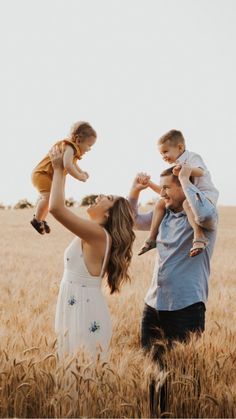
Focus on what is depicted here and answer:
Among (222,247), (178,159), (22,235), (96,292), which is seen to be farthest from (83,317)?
(22,235)

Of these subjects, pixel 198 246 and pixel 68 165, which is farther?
pixel 68 165

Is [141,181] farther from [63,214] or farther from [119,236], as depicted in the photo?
[63,214]

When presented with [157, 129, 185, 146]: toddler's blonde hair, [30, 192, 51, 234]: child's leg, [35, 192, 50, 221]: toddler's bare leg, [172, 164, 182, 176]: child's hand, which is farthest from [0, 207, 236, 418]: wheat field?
[157, 129, 185, 146]: toddler's blonde hair

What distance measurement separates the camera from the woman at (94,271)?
3.38m

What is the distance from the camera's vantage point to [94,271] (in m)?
3.41

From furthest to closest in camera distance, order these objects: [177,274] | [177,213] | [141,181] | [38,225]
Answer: [38,225] < [141,181] < [177,213] < [177,274]

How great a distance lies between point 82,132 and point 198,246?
53.4 inches

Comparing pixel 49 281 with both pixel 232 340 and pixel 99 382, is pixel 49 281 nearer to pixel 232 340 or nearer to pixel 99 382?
pixel 232 340

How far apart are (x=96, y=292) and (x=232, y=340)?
3.71 feet

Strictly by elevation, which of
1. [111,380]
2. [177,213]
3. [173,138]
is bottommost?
[111,380]

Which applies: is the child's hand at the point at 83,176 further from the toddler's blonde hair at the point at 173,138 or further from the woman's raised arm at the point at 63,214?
the woman's raised arm at the point at 63,214

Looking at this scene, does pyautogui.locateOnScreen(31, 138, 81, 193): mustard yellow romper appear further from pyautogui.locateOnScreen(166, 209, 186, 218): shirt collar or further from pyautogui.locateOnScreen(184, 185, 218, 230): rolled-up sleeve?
pyautogui.locateOnScreen(184, 185, 218, 230): rolled-up sleeve

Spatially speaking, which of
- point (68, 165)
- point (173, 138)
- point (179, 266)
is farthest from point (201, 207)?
point (68, 165)

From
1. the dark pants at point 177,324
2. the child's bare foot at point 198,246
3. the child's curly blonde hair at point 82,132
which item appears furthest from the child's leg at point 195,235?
the child's curly blonde hair at point 82,132
